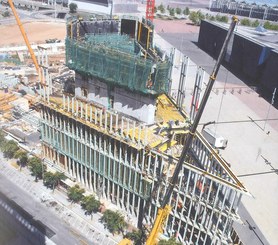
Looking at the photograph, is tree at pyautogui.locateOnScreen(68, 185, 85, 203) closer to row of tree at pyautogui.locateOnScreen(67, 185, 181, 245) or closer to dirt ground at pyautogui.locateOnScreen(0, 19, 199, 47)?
row of tree at pyautogui.locateOnScreen(67, 185, 181, 245)

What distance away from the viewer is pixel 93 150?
49031 mm

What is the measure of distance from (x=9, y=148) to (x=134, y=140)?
27.3 meters

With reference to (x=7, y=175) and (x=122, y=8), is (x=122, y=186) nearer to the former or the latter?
(x=7, y=175)

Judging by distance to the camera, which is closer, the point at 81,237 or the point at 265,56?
the point at 81,237

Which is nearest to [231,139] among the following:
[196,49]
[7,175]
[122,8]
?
[7,175]

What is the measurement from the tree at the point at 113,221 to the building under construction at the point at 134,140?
3040mm

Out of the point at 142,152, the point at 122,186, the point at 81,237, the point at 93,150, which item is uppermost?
the point at 142,152

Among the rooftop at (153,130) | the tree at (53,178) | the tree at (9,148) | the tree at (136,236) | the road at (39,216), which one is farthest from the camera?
the tree at (9,148)

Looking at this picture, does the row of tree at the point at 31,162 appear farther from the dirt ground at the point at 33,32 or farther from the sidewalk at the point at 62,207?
the dirt ground at the point at 33,32

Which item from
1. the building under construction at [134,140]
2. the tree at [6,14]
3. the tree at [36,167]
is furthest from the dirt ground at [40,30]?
the building under construction at [134,140]

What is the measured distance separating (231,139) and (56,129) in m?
37.6

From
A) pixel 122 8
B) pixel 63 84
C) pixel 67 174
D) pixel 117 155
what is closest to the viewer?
pixel 117 155

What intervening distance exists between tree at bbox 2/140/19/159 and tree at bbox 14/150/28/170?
1.05 meters

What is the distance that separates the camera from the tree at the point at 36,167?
176 ft
